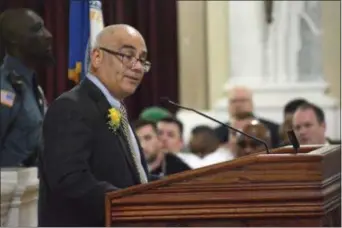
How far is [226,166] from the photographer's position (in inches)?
85.4

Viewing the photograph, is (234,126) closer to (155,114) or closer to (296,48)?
(155,114)

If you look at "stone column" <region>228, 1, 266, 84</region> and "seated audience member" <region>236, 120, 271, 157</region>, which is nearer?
"seated audience member" <region>236, 120, 271, 157</region>

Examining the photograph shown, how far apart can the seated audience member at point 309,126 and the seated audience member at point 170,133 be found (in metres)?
0.68

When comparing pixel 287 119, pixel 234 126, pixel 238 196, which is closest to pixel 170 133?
pixel 287 119

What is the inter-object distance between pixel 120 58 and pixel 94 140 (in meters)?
0.22

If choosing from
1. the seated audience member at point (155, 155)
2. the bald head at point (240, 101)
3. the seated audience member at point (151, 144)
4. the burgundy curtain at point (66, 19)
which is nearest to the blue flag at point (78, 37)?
the burgundy curtain at point (66, 19)

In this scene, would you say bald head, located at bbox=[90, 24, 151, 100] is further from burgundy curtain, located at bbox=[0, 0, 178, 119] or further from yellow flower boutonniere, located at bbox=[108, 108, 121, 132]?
burgundy curtain, located at bbox=[0, 0, 178, 119]

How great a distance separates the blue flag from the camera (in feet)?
8.83

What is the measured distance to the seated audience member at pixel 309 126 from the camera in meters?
3.99

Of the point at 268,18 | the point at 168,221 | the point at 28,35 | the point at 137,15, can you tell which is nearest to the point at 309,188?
the point at 168,221

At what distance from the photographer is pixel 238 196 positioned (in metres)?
2.16

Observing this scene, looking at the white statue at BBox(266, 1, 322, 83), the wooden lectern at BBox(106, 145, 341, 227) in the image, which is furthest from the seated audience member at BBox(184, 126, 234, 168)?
the white statue at BBox(266, 1, 322, 83)

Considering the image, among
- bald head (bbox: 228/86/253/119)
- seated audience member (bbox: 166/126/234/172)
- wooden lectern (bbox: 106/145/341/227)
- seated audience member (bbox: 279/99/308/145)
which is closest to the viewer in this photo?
wooden lectern (bbox: 106/145/341/227)

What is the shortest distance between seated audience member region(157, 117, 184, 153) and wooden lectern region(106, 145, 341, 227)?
241 centimetres
